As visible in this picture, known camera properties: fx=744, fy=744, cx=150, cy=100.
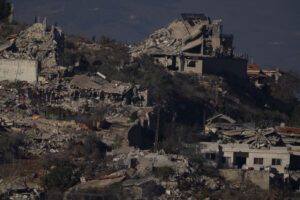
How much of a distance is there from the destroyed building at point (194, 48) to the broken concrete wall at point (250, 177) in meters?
14.7

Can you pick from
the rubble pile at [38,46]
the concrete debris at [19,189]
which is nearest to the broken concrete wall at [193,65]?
the rubble pile at [38,46]

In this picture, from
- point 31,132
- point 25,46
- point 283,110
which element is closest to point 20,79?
point 25,46

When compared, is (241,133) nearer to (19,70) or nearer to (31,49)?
(19,70)

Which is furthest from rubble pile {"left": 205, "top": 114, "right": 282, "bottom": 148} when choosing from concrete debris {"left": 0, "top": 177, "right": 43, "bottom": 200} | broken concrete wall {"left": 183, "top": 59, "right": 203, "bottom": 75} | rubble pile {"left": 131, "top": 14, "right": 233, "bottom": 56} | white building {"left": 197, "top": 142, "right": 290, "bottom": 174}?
concrete debris {"left": 0, "top": 177, "right": 43, "bottom": 200}

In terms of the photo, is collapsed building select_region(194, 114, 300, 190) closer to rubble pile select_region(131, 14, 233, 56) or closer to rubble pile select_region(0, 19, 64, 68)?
rubble pile select_region(0, 19, 64, 68)

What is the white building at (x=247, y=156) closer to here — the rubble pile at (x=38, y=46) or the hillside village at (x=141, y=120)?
the hillside village at (x=141, y=120)

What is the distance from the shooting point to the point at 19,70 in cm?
3788

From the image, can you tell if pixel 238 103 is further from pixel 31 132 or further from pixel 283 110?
pixel 31 132

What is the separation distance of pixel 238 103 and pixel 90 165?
18.0m

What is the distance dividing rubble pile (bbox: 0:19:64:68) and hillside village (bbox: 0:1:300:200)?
0.26 feet

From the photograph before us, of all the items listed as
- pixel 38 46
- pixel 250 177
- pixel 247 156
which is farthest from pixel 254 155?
pixel 38 46

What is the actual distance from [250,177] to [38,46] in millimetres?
15335

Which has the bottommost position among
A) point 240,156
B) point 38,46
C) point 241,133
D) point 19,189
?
point 19,189

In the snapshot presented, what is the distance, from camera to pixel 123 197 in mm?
25359
